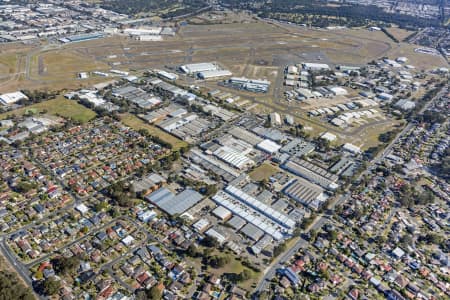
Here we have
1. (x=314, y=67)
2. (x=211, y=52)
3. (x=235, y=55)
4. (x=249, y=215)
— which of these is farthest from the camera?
(x=211, y=52)

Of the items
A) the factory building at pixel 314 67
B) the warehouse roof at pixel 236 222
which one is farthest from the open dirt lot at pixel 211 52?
the warehouse roof at pixel 236 222

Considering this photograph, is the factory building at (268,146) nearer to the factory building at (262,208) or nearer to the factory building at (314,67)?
the factory building at (262,208)

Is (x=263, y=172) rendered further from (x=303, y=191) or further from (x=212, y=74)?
(x=212, y=74)

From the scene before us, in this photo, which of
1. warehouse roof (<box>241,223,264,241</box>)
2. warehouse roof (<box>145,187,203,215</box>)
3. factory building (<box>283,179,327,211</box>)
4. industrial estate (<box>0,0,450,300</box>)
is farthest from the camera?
factory building (<box>283,179,327,211</box>)

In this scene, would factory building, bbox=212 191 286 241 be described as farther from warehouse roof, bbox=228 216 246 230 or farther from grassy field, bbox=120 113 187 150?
grassy field, bbox=120 113 187 150

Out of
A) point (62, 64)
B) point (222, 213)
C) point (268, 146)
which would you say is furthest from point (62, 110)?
point (222, 213)

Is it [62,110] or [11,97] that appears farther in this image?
[11,97]

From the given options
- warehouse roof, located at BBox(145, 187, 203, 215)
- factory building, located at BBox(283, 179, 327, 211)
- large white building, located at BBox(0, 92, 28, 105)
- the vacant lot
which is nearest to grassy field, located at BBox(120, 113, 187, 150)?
warehouse roof, located at BBox(145, 187, 203, 215)
